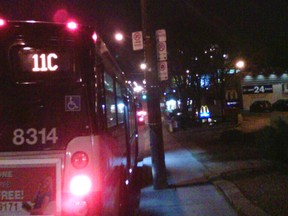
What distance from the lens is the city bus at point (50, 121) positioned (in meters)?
4.93

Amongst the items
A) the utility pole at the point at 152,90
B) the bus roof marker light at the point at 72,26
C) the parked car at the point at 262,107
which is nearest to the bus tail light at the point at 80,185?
the bus roof marker light at the point at 72,26

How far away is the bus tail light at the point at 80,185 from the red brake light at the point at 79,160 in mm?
120

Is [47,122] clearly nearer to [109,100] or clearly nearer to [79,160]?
[79,160]

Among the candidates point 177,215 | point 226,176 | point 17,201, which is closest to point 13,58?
point 17,201

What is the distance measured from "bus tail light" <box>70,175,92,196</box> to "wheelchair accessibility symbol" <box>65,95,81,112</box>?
0.77 m

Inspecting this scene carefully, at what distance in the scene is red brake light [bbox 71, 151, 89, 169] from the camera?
16.1 feet

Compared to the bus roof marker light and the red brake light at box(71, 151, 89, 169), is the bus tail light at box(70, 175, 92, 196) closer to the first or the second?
the red brake light at box(71, 151, 89, 169)

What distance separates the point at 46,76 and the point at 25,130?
0.67m

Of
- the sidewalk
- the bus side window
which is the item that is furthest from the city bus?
the sidewalk

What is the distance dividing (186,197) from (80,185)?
5414 millimetres

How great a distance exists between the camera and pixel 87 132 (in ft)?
16.4

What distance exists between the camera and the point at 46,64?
16.9 feet

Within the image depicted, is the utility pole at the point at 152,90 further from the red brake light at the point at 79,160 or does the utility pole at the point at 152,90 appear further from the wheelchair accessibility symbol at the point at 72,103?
the red brake light at the point at 79,160

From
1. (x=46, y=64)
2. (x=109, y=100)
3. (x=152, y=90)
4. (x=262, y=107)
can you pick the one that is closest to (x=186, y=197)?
(x=152, y=90)
